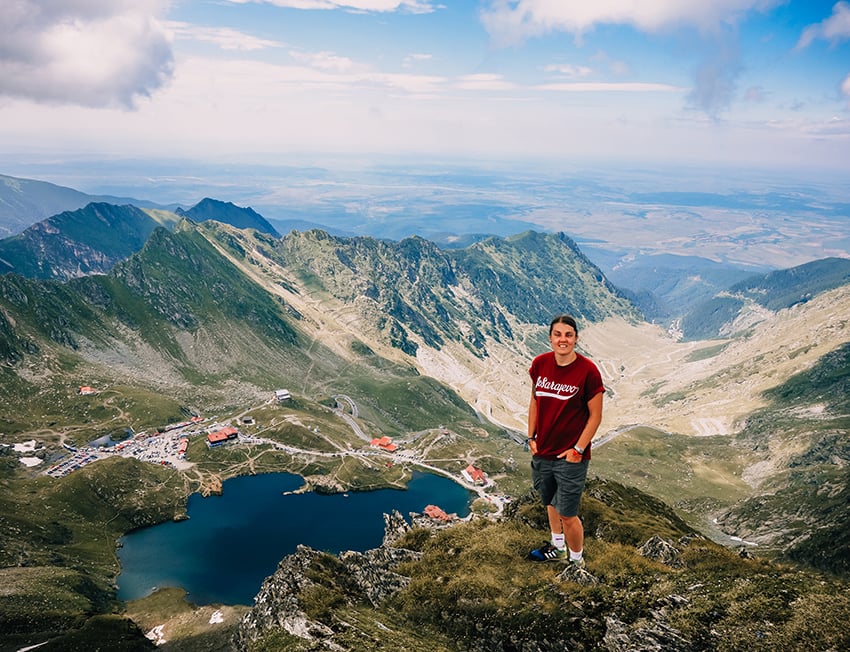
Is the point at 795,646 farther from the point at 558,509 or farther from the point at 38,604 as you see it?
the point at 38,604

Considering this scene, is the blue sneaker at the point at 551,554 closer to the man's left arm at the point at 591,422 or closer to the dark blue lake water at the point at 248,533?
the man's left arm at the point at 591,422

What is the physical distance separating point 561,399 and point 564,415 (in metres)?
0.69

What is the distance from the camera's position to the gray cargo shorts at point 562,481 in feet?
68.6

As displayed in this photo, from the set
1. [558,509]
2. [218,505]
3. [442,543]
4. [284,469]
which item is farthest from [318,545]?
[558,509]

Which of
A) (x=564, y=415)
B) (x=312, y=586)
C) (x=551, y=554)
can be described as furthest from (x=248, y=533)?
(x=564, y=415)

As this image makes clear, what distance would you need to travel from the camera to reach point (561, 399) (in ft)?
67.3

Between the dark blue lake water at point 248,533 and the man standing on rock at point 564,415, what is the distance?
11896 centimetres

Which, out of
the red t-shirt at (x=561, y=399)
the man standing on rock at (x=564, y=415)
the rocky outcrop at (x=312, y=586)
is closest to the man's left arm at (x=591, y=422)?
the man standing on rock at (x=564, y=415)

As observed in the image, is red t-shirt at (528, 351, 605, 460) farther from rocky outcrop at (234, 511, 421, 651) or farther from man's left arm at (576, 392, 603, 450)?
rocky outcrop at (234, 511, 421, 651)

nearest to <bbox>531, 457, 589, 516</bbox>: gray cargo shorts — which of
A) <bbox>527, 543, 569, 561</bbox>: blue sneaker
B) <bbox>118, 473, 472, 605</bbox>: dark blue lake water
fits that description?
<bbox>527, 543, 569, 561</bbox>: blue sneaker

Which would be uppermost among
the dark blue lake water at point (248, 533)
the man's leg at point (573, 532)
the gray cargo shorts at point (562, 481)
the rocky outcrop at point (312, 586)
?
the gray cargo shorts at point (562, 481)

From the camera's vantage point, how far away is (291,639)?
30031mm

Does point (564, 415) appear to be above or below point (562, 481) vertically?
above

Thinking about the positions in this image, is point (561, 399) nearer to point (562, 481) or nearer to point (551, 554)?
point (562, 481)
